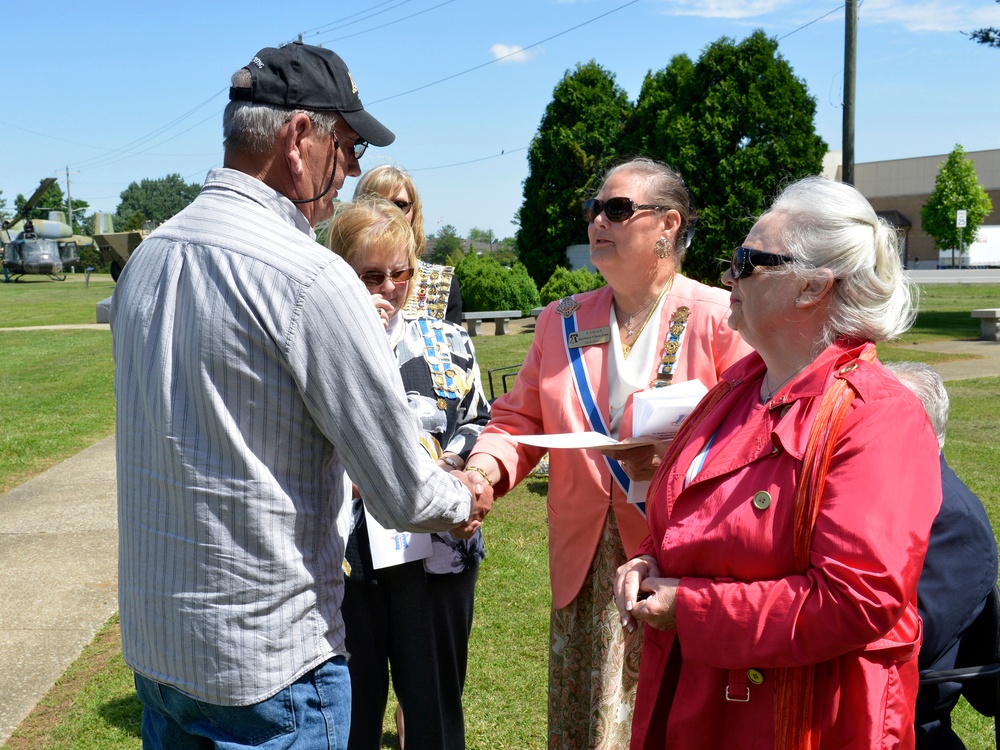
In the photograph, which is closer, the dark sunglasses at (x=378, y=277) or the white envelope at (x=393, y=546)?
the white envelope at (x=393, y=546)

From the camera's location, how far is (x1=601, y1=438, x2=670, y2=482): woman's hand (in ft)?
8.48

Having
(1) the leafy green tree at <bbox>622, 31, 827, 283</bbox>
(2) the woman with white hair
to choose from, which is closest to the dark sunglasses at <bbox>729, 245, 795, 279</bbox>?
(2) the woman with white hair

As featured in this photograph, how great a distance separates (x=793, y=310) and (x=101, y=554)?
208 inches

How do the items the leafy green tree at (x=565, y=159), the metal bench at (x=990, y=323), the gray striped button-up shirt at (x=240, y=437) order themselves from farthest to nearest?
the leafy green tree at (x=565, y=159) → the metal bench at (x=990, y=323) → the gray striped button-up shirt at (x=240, y=437)

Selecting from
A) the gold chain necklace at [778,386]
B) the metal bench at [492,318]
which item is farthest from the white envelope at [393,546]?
the metal bench at [492,318]

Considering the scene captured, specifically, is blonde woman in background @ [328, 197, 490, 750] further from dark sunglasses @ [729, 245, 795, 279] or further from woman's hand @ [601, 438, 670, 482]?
dark sunglasses @ [729, 245, 795, 279]

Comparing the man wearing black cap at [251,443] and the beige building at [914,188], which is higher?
the beige building at [914,188]

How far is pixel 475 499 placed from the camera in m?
2.64

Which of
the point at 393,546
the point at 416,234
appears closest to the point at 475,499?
the point at 393,546

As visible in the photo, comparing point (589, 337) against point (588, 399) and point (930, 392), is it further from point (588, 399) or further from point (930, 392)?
point (930, 392)

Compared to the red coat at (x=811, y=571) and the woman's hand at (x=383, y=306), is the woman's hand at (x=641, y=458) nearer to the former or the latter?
the red coat at (x=811, y=571)

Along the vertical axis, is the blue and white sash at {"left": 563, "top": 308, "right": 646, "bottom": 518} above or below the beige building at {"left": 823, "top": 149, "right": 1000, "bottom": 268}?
below

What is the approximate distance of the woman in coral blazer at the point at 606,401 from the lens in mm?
2805

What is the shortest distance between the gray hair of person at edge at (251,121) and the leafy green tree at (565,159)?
90.9 ft
